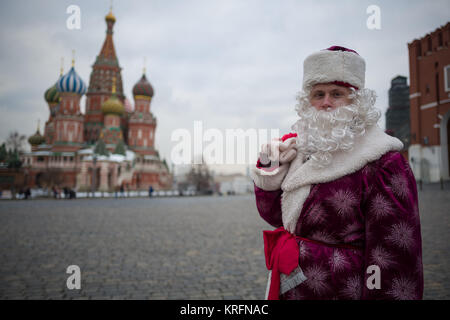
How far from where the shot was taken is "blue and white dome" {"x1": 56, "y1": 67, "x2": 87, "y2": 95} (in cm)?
4975

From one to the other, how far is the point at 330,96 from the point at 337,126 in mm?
212

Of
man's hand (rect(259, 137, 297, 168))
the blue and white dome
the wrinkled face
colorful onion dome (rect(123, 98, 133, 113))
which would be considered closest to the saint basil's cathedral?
the blue and white dome

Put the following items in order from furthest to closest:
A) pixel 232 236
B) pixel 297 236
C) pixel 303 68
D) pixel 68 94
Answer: pixel 68 94, pixel 232 236, pixel 303 68, pixel 297 236

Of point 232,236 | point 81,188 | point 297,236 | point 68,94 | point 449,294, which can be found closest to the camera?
point 297,236

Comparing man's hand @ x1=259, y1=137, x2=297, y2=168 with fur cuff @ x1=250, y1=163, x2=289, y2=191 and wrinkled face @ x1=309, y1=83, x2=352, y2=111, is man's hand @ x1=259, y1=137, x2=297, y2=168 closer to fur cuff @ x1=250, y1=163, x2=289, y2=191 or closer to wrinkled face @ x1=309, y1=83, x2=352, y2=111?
fur cuff @ x1=250, y1=163, x2=289, y2=191

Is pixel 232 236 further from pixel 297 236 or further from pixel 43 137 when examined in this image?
pixel 43 137

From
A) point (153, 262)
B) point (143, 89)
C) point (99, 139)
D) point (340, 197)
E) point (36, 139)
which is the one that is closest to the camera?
point (340, 197)

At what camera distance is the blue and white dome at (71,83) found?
1959 inches

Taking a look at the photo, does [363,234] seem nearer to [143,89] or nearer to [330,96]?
[330,96]

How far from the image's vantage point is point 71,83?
49.8 metres

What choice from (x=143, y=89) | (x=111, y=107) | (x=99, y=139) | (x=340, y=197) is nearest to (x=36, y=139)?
(x=111, y=107)
